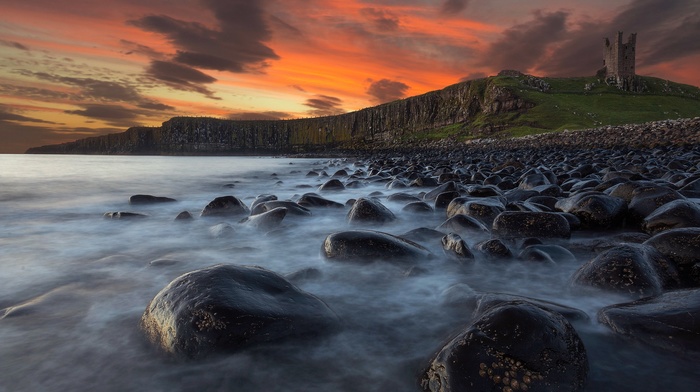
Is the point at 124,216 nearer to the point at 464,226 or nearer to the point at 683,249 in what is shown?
the point at 464,226

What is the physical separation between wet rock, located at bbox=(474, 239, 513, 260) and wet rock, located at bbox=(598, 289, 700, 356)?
1.16 meters

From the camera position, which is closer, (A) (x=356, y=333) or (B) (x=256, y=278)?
(A) (x=356, y=333)

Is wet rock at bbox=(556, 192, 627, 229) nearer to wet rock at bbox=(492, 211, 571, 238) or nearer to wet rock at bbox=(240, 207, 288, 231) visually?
wet rock at bbox=(492, 211, 571, 238)

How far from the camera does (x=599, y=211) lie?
4.18m

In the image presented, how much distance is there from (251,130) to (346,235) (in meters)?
163

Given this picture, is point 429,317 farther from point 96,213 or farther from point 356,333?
point 96,213

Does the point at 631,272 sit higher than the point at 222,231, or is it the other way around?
the point at 631,272

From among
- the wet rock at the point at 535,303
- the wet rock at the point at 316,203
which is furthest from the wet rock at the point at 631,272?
the wet rock at the point at 316,203

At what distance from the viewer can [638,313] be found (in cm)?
191

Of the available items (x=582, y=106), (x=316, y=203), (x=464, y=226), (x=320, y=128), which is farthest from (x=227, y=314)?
(x=320, y=128)

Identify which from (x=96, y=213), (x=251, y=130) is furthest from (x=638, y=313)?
(x=251, y=130)

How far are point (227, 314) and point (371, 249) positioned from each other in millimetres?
1606

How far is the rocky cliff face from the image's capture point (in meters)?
90.4

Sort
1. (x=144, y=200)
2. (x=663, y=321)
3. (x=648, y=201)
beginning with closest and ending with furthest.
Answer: (x=663, y=321)
(x=648, y=201)
(x=144, y=200)
